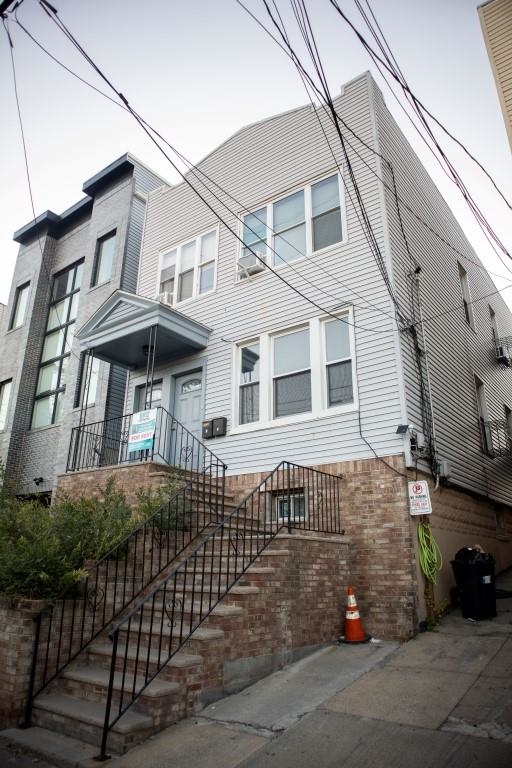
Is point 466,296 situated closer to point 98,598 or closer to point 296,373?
point 296,373

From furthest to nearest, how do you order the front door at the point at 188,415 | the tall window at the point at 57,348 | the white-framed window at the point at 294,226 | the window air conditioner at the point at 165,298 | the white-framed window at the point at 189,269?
the tall window at the point at 57,348
the window air conditioner at the point at 165,298
the white-framed window at the point at 189,269
the front door at the point at 188,415
the white-framed window at the point at 294,226

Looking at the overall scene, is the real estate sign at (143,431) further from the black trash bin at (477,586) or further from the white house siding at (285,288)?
the black trash bin at (477,586)

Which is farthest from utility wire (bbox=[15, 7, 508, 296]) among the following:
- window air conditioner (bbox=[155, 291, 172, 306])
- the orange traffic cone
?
the orange traffic cone

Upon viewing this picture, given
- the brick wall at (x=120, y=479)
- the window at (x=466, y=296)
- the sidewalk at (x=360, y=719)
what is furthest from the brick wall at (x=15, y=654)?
the window at (x=466, y=296)

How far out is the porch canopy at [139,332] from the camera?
10266 mm

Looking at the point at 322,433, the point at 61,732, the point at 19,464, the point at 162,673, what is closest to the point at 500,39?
the point at 322,433

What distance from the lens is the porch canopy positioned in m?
10.3

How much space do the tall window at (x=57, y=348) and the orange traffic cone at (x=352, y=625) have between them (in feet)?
34.8

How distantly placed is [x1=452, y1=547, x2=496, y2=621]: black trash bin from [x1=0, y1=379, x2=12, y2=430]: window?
43.8ft

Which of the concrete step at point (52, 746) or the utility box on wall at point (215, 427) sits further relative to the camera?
the utility box on wall at point (215, 427)

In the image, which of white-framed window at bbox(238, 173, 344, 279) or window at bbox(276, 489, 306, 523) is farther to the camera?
white-framed window at bbox(238, 173, 344, 279)

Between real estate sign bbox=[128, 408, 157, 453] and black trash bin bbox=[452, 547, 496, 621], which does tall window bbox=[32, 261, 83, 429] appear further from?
black trash bin bbox=[452, 547, 496, 621]

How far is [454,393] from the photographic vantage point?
1084cm

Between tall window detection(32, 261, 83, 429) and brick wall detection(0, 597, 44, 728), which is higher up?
tall window detection(32, 261, 83, 429)
